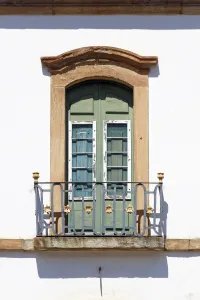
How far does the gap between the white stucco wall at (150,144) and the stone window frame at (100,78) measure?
0.35ft

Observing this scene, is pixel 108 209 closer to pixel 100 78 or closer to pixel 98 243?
pixel 98 243

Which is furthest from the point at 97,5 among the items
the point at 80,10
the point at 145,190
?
the point at 145,190

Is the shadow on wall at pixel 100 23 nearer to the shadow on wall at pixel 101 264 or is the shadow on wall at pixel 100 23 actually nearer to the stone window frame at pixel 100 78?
the stone window frame at pixel 100 78

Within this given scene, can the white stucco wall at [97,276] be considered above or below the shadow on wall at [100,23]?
below

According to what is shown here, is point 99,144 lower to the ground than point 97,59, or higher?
lower

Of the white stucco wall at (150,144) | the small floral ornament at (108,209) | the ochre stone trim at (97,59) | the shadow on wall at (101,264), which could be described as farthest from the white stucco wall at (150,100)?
the small floral ornament at (108,209)

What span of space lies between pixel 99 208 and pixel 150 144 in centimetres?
112

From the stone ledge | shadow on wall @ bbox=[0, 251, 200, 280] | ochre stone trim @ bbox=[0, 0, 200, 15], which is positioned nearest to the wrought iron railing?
the stone ledge

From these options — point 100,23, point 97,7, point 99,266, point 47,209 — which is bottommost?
point 99,266

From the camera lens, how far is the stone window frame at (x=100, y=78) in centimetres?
1684

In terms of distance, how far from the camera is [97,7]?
1709 cm

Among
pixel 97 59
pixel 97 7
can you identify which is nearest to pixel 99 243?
pixel 97 59

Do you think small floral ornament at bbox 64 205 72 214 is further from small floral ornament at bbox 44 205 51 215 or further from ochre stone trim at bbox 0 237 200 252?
ochre stone trim at bbox 0 237 200 252

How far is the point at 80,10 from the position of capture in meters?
17.1
